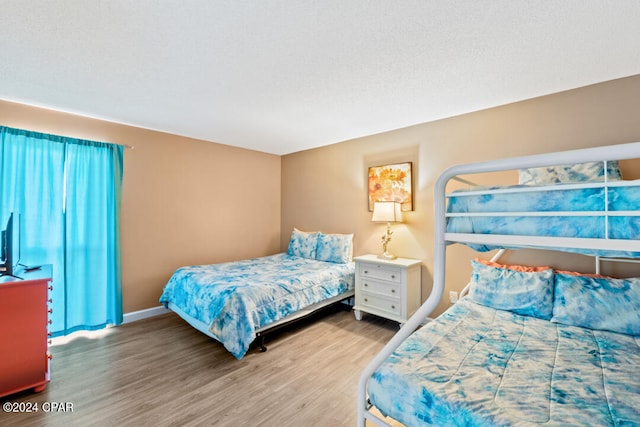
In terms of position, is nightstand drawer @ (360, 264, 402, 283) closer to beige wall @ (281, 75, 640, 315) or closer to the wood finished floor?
beige wall @ (281, 75, 640, 315)

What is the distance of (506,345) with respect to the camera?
64.8 inches

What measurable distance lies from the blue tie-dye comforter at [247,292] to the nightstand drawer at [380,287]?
29 cm

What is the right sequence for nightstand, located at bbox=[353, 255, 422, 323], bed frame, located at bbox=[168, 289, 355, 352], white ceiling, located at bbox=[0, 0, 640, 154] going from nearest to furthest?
white ceiling, located at bbox=[0, 0, 640, 154], bed frame, located at bbox=[168, 289, 355, 352], nightstand, located at bbox=[353, 255, 422, 323]

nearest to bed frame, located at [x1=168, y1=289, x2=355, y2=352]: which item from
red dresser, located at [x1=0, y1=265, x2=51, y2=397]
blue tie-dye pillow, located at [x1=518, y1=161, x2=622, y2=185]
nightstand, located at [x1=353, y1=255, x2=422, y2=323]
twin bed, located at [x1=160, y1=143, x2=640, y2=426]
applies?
twin bed, located at [x1=160, y1=143, x2=640, y2=426]

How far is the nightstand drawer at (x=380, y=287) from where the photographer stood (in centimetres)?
304

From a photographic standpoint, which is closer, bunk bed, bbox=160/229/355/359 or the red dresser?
the red dresser

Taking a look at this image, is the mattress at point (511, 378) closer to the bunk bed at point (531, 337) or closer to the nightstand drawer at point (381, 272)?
the bunk bed at point (531, 337)

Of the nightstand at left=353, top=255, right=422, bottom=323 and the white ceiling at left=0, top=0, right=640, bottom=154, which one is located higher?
the white ceiling at left=0, top=0, right=640, bottom=154

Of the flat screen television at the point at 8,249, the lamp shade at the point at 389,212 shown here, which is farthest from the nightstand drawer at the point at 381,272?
the flat screen television at the point at 8,249

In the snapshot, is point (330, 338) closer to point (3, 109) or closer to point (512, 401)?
point (512, 401)

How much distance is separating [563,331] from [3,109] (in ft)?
16.8

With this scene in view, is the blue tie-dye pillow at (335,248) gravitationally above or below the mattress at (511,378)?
above

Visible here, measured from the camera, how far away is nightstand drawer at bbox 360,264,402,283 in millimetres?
3043

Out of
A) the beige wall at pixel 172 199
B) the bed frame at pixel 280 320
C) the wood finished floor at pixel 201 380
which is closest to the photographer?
the wood finished floor at pixel 201 380
